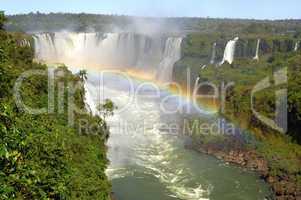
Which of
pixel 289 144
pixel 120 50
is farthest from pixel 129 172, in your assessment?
pixel 120 50

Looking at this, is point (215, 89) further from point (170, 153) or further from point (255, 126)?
point (170, 153)

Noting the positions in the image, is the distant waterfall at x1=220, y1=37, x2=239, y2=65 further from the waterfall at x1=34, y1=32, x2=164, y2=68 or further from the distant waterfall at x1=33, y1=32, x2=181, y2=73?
Result: the waterfall at x1=34, y1=32, x2=164, y2=68

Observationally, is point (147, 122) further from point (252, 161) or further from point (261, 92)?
point (252, 161)

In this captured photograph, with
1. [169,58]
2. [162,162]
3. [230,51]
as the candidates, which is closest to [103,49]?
[169,58]

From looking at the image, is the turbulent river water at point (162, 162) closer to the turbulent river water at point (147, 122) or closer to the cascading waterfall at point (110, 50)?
the turbulent river water at point (147, 122)

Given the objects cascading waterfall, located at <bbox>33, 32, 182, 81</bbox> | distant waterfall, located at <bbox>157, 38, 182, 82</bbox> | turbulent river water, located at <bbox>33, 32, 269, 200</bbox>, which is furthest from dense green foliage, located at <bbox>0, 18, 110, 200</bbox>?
cascading waterfall, located at <bbox>33, 32, 182, 81</bbox>
